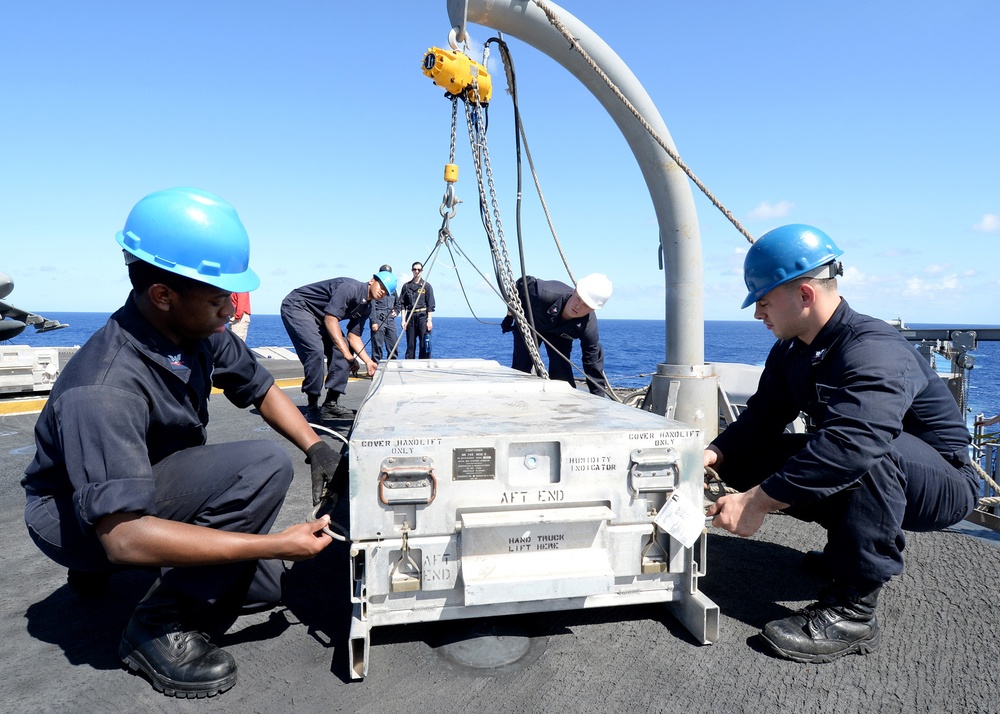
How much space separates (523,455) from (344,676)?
885 millimetres

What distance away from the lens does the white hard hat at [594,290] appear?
5293mm

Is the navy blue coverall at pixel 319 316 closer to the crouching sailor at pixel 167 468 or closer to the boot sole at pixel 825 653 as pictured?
the crouching sailor at pixel 167 468

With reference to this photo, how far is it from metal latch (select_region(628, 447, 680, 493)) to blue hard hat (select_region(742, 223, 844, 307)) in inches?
32.9

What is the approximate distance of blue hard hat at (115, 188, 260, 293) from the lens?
1913 millimetres

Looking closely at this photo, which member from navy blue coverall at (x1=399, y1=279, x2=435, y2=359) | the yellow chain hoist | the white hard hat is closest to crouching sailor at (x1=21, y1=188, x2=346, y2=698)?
the yellow chain hoist

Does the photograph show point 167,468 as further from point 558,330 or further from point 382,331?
point 382,331

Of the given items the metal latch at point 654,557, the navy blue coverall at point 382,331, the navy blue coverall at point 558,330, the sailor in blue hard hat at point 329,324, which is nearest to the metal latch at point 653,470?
the metal latch at point 654,557

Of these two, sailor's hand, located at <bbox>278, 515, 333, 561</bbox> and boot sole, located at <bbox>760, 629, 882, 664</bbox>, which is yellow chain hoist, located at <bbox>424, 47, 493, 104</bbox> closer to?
sailor's hand, located at <bbox>278, 515, 333, 561</bbox>

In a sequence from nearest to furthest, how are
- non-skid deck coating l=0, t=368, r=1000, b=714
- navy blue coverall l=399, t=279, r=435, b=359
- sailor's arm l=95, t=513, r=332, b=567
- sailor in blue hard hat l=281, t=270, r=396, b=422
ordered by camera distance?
sailor's arm l=95, t=513, r=332, b=567 → non-skid deck coating l=0, t=368, r=1000, b=714 → sailor in blue hard hat l=281, t=270, r=396, b=422 → navy blue coverall l=399, t=279, r=435, b=359

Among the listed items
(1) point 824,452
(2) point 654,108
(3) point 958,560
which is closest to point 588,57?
(2) point 654,108

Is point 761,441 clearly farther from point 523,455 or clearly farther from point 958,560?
point 523,455

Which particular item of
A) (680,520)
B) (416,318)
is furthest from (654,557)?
(416,318)

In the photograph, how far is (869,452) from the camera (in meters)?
1.94

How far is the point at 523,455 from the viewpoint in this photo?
1933mm
